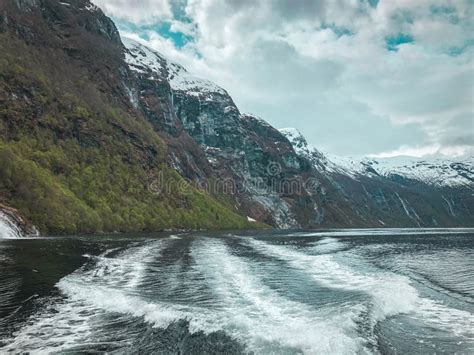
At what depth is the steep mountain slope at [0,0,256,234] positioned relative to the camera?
301ft

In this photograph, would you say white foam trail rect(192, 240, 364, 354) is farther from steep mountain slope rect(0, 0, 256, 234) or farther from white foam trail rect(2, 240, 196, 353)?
steep mountain slope rect(0, 0, 256, 234)

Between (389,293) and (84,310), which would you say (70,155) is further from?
(389,293)

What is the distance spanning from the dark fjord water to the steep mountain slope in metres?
53.2

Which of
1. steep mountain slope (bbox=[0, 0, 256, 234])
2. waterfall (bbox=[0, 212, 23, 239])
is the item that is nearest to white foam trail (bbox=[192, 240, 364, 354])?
waterfall (bbox=[0, 212, 23, 239])

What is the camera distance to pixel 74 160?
137 metres

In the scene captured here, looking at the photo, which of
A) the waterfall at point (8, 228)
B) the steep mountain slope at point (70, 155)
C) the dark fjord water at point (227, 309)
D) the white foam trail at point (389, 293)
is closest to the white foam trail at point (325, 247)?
the white foam trail at point (389, 293)

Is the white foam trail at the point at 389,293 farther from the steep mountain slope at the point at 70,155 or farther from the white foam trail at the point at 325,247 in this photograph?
the steep mountain slope at the point at 70,155

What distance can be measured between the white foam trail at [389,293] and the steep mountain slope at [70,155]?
213 feet

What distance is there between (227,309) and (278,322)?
11.4ft

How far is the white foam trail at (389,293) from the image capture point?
859 inches

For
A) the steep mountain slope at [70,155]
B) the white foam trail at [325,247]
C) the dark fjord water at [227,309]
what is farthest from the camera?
the steep mountain slope at [70,155]

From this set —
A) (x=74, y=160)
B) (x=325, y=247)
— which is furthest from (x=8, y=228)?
(x=74, y=160)

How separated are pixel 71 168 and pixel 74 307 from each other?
116 metres

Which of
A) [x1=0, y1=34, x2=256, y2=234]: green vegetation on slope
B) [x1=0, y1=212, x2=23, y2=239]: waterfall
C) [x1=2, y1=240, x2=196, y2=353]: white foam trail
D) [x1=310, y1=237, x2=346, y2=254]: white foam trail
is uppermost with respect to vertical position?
[x1=0, y1=34, x2=256, y2=234]: green vegetation on slope
